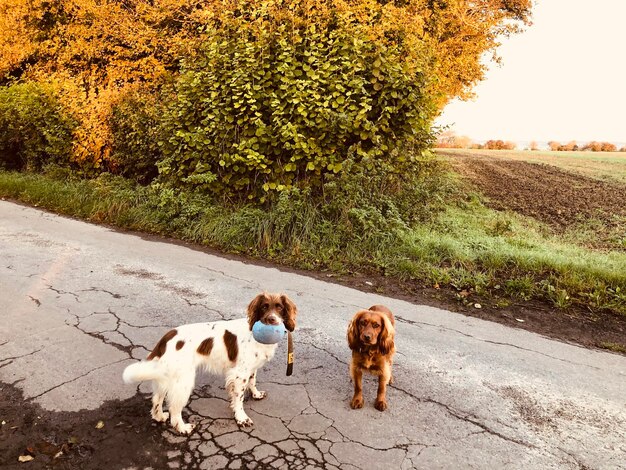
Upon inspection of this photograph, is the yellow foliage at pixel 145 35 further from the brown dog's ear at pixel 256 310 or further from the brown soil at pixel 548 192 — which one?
the brown dog's ear at pixel 256 310

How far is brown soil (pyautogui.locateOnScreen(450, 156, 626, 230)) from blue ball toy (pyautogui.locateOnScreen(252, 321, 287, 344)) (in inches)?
400

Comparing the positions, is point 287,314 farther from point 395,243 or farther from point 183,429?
point 395,243

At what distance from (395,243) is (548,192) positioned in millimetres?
9581

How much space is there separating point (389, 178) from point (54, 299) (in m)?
6.25

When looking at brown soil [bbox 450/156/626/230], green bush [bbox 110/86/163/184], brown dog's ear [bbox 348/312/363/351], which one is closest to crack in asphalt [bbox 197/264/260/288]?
brown dog's ear [bbox 348/312/363/351]

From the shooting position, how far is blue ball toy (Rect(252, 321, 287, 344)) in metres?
3.41

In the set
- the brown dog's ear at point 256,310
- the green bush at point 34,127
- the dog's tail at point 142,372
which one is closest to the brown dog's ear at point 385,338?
the brown dog's ear at point 256,310

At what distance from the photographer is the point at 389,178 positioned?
29.5 ft

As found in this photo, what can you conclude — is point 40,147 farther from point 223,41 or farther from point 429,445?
point 429,445

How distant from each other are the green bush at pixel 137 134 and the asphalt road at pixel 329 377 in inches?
197

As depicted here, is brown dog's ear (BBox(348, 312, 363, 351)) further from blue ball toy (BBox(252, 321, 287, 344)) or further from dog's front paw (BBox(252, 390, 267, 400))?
dog's front paw (BBox(252, 390, 267, 400))

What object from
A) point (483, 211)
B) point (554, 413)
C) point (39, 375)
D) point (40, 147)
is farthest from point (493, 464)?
point (40, 147)

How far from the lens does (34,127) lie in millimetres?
15430

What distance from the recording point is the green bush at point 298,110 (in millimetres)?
8586
